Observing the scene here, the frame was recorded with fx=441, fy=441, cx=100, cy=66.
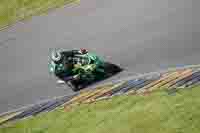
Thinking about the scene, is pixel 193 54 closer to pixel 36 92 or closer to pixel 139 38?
pixel 139 38

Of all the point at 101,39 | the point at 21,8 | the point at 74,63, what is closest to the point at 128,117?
the point at 74,63

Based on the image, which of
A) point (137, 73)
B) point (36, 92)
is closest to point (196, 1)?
point (137, 73)

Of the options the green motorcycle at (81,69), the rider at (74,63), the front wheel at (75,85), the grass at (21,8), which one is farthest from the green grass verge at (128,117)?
the grass at (21,8)

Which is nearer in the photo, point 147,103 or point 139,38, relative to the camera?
point 147,103

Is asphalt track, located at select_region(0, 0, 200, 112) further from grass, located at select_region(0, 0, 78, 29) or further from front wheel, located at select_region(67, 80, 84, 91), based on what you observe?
grass, located at select_region(0, 0, 78, 29)

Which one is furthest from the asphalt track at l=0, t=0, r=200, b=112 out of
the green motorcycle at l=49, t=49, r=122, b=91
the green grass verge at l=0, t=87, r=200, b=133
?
the green grass verge at l=0, t=87, r=200, b=133

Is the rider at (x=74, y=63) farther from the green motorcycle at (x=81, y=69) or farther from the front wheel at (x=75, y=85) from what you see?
the front wheel at (x=75, y=85)

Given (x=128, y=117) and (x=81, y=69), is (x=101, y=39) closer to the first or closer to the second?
(x=81, y=69)
